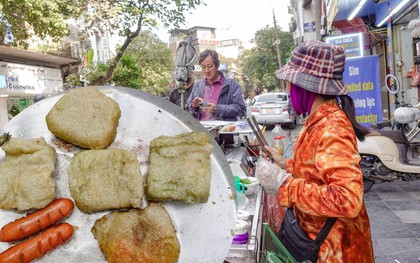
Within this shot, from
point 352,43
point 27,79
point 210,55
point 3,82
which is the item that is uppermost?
point 27,79

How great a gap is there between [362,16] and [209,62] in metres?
10.4

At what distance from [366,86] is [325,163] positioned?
7354 mm

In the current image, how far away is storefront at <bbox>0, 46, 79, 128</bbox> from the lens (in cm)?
1510

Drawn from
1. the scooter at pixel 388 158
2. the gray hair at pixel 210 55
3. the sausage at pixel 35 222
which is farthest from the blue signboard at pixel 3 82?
the sausage at pixel 35 222

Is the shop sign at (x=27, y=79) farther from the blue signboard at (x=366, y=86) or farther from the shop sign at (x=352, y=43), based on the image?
the blue signboard at (x=366, y=86)

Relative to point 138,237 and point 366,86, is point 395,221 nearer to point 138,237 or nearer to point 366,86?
point 366,86

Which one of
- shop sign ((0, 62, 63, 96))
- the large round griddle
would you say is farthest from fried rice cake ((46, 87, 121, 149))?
shop sign ((0, 62, 63, 96))

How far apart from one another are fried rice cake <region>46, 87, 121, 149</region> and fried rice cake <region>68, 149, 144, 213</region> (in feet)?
0.24

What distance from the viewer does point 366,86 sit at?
328 inches

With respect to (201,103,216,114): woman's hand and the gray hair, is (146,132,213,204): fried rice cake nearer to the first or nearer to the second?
(201,103,216,114): woman's hand

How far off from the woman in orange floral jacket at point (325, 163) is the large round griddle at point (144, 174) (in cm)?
37

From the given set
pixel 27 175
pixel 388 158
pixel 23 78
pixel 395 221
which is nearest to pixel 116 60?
pixel 23 78

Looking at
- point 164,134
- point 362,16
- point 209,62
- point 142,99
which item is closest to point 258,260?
point 164,134

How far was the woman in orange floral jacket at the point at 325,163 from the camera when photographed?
164 cm
